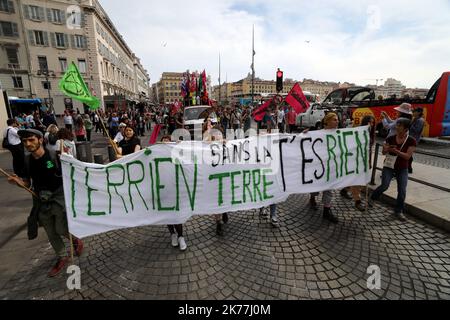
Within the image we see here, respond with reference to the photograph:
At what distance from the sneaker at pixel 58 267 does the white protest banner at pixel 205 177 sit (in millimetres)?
527

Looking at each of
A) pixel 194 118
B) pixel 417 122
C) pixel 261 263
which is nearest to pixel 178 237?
pixel 261 263

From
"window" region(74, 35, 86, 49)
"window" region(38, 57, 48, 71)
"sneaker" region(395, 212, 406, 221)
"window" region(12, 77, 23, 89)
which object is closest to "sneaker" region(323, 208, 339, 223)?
"sneaker" region(395, 212, 406, 221)

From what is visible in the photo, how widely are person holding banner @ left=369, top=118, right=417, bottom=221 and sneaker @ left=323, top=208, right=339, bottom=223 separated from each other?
3.84ft

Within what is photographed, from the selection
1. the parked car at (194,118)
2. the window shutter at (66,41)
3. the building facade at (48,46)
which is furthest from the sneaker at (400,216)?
the window shutter at (66,41)

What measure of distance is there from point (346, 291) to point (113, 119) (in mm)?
14325

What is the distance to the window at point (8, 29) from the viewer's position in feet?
108

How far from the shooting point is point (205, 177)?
335cm

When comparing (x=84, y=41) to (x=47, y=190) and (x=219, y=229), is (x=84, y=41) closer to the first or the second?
(x=47, y=190)

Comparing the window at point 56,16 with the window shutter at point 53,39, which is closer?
the window at point 56,16

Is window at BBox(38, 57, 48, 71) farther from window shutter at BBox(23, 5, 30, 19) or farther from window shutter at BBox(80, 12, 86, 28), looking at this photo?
window shutter at BBox(80, 12, 86, 28)

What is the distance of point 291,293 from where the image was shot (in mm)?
2488

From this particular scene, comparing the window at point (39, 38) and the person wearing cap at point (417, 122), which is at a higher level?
the window at point (39, 38)

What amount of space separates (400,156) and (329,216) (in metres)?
1.56

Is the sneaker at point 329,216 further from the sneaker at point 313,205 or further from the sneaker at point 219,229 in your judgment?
the sneaker at point 219,229
